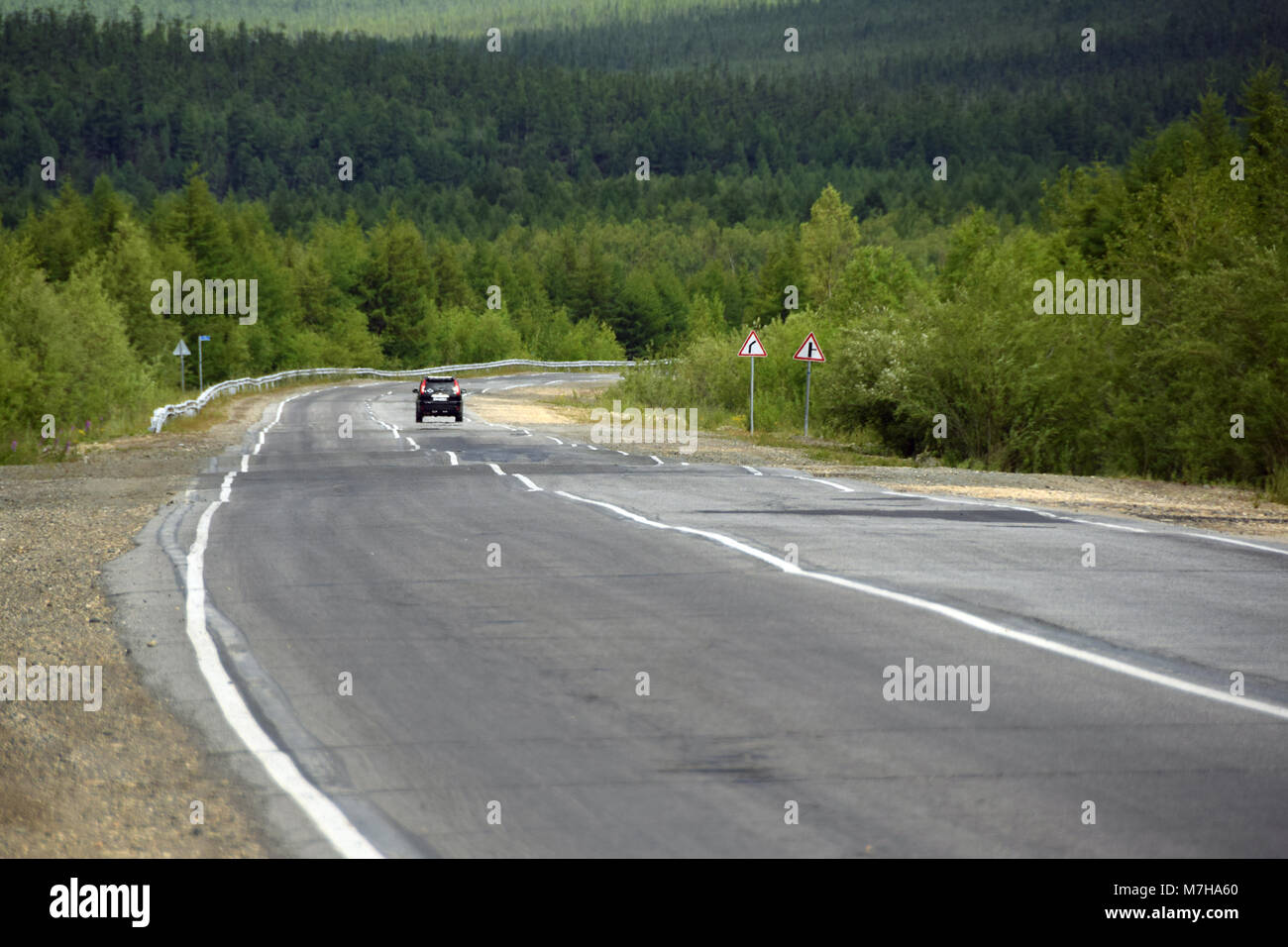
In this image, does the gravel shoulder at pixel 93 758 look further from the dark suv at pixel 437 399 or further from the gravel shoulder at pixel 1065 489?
the dark suv at pixel 437 399

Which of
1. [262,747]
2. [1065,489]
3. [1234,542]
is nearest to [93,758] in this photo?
[262,747]

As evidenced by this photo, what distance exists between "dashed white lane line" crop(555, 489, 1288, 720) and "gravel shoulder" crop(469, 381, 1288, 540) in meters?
6.87

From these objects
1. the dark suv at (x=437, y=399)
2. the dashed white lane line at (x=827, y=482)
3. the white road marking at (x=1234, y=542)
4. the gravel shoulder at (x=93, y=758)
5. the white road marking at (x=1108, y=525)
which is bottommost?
the gravel shoulder at (x=93, y=758)

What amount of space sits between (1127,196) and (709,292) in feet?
281

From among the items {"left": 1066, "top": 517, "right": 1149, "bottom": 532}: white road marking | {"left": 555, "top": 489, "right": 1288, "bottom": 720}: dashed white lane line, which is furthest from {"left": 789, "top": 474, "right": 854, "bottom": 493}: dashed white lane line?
{"left": 555, "top": 489, "right": 1288, "bottom": 720}: dashed white lane line

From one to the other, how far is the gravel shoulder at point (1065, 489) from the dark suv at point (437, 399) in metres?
12.3

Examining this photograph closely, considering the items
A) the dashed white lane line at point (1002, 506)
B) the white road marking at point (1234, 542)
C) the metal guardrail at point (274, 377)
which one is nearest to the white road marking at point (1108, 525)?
the dashed white lane line at point (1002, 506)

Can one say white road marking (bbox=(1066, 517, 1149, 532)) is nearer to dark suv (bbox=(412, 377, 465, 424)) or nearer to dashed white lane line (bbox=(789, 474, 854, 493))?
dashed white lane line (bbox=(789, 474, 854, 493))

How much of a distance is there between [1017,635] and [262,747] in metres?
5.37

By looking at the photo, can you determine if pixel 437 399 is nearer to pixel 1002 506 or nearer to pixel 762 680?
pixel 1002 506

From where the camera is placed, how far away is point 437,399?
1823 inches

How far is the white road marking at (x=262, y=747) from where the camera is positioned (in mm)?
5887

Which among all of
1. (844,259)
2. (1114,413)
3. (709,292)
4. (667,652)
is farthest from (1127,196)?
(709,292)
